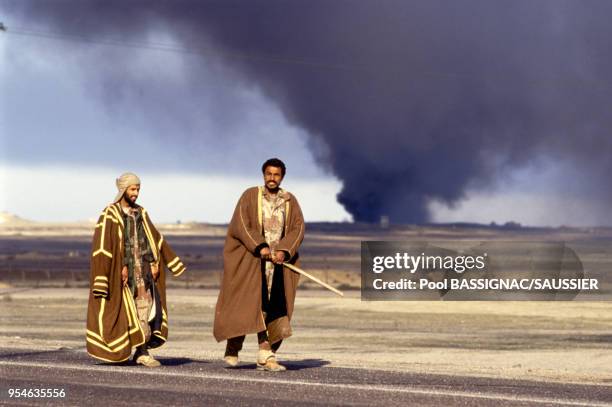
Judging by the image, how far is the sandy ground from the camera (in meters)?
20.0

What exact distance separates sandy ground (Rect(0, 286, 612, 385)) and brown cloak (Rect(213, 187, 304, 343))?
1.97 meters

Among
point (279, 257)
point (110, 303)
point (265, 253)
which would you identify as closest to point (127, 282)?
point (110, 303)

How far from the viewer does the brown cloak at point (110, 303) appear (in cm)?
1443

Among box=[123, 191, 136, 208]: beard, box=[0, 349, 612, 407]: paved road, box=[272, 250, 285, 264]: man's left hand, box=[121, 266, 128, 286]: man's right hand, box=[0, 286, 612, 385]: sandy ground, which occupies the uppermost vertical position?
box=[123, 191, 136, 208]: beard

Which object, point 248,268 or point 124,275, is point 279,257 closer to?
point 248,268

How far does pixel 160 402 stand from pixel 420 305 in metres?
32.1

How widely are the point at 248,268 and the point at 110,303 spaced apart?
57.8 inches

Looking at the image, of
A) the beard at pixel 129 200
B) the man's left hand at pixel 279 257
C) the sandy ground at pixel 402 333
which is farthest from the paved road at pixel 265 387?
the beard at pixel 129 200

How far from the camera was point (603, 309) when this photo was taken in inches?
1574

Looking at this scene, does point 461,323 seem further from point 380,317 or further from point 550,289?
point 550,289

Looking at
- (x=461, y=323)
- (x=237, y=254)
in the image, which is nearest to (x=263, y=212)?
(x=237, y=254)

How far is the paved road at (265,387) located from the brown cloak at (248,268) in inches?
19.1

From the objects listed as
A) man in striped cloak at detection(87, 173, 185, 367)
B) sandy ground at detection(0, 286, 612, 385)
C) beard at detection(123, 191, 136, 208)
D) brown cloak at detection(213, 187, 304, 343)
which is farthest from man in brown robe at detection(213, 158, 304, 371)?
sandy ground at detection(0, 286, 612, 385)

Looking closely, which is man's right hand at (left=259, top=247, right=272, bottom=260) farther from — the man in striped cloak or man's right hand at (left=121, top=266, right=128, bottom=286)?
man's right hand at (left=121, top=266, right=128, bottom=286)
